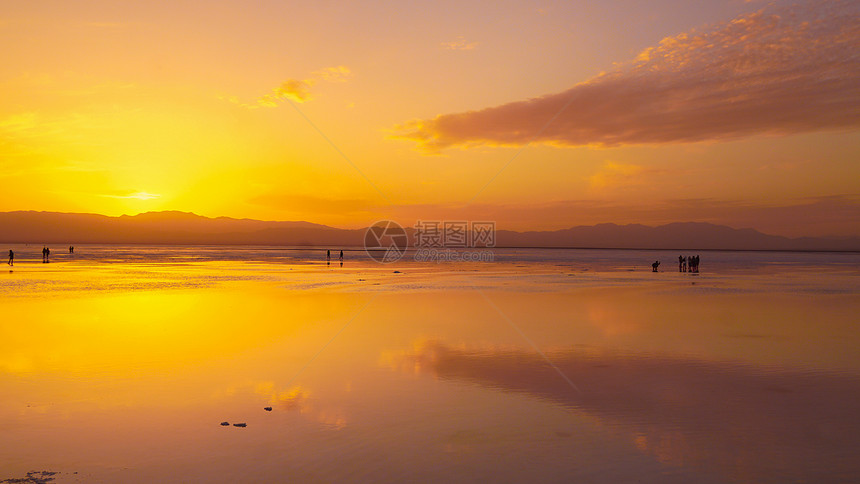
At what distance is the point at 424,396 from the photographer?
10570 millimetres

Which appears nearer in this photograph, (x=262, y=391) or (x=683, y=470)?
(x=683, y=470)

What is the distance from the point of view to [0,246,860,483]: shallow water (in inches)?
289

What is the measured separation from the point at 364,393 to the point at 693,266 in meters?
52.9

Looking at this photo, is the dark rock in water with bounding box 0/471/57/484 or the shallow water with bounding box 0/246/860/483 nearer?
the dark rock in water with bounding box 0/471/57/484

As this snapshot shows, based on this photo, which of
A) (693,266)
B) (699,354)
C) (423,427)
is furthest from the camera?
(693,266)

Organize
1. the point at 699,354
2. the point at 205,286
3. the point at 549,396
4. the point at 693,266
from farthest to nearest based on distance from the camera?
the point at 693,266 → the point at 205,286 → the point at 699,354 → the point at 549,396

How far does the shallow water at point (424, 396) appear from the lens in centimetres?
735

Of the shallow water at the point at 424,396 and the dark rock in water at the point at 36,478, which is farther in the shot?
the shallow water at the point at 424,396

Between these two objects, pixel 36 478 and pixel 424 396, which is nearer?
pixel 36 478

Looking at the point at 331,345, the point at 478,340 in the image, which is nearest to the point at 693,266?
the point at 478,340

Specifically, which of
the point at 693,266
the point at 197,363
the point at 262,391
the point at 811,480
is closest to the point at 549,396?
the point at 811,480

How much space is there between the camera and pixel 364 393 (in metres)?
10.7

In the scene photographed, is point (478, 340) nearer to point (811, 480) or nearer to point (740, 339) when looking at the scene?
point (740, 339)

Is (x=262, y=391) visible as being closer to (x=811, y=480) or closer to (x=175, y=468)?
(x=175, y=468)
